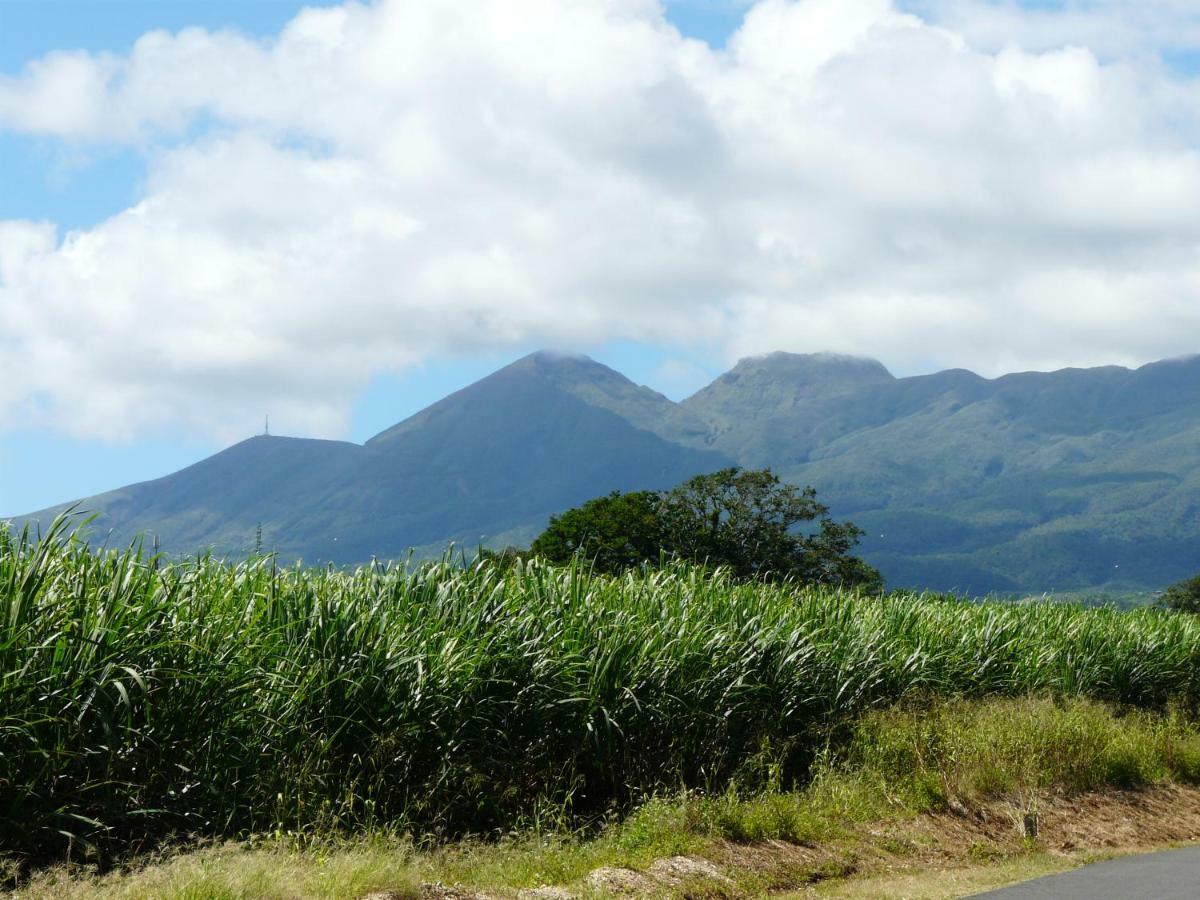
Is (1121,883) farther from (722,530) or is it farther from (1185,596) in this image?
(1185,596)

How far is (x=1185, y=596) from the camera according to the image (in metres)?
76.0

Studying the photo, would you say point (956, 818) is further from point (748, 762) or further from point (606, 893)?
point (606, 893)

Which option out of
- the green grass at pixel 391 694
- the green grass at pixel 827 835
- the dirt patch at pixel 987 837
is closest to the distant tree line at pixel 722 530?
the green grass at pixel 827 835

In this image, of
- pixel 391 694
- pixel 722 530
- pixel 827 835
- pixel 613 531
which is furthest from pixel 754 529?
pixel 391 694

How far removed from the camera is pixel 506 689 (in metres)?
10.6

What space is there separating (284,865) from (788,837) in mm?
4759

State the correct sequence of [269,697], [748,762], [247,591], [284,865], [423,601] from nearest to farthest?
[284,865] → [269,697] → [247,591] → [423,601] → [748,762]

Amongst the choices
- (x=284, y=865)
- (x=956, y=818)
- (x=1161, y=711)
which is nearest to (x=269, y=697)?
(x=284, y=865)

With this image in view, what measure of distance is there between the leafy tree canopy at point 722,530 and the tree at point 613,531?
0.14 feet

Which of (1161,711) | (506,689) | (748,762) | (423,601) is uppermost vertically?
(423,601)

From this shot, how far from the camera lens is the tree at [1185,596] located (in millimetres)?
73250

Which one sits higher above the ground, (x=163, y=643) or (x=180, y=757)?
(x=163, y=643)

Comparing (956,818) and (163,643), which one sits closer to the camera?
(163,643)

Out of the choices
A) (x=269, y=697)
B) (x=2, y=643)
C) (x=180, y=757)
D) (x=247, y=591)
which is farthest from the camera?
(x=247, y=591)
